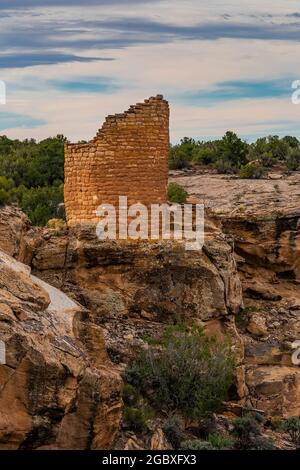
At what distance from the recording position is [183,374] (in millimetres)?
15102

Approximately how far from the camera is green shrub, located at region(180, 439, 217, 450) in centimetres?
1256

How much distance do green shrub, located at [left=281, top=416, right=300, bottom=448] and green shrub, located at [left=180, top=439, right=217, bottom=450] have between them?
7.59 feet

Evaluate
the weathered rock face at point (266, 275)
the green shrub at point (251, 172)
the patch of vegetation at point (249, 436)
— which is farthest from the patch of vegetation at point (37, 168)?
the patch of vegetation at point (249, 436)

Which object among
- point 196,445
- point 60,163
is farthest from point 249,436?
point 60,163

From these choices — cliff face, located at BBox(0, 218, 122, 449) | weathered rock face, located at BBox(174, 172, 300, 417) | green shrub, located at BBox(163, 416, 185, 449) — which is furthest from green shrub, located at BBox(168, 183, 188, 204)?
cliff face, located at BBox(0, 218, 122, 449)

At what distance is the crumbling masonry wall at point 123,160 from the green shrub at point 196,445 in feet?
16.9

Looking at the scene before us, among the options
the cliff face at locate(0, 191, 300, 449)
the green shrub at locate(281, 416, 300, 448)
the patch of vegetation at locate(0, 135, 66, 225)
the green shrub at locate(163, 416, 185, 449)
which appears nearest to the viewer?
the cliff face at locate(0, 191, 300, 449)

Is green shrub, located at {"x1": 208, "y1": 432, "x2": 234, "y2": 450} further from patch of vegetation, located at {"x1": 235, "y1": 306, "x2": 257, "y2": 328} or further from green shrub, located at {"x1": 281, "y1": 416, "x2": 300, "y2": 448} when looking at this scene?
patch of vegetation, located at {"x1": 235, "y1": 306, "x2": 257, "y2": 328}

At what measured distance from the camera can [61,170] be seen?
36344mm

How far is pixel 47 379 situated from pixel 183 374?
4038mm

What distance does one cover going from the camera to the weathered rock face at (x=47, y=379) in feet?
37.3
